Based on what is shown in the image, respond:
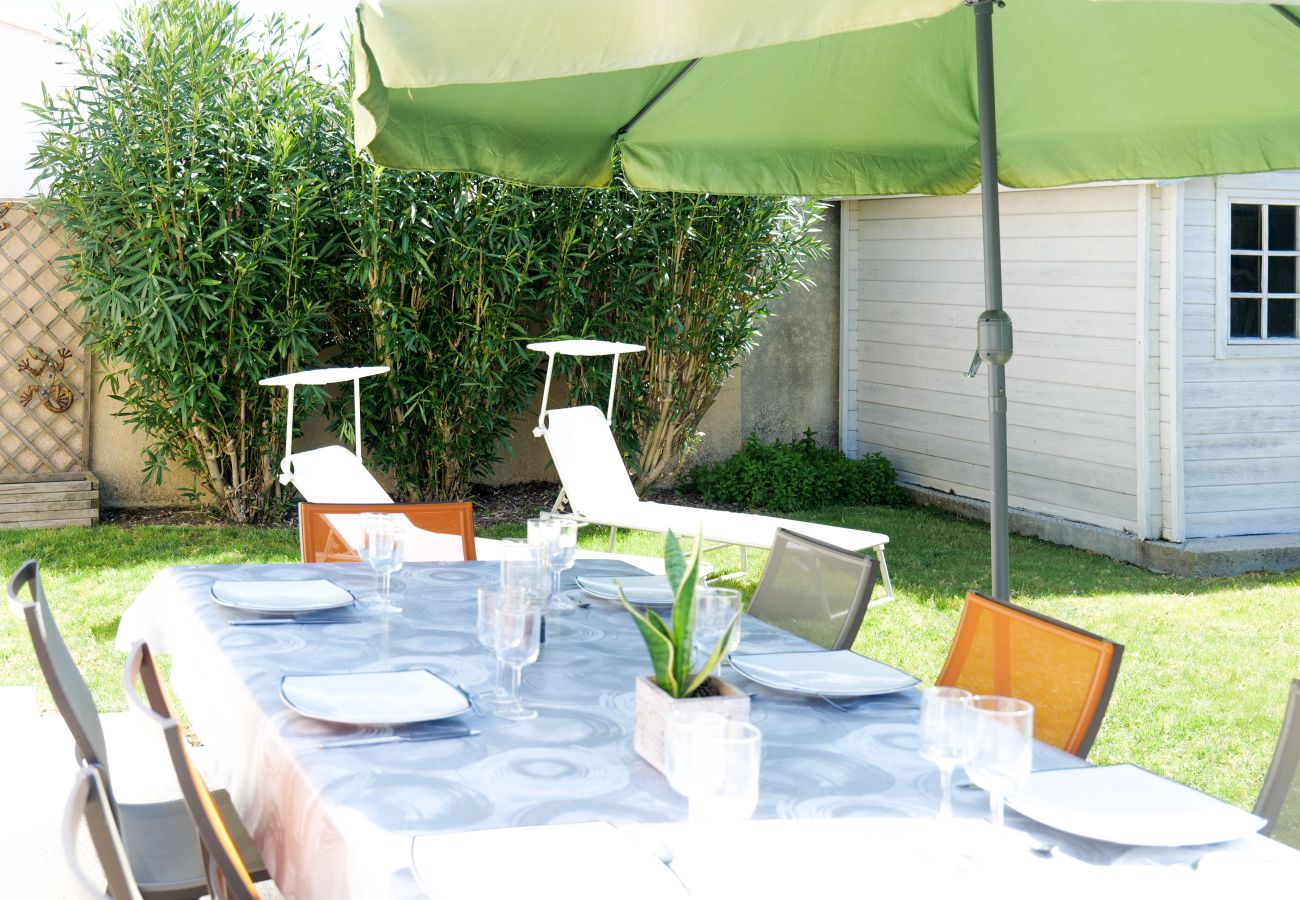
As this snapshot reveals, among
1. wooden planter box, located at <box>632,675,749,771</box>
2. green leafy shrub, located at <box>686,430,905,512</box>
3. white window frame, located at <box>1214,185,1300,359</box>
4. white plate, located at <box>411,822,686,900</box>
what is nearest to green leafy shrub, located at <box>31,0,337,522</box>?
green leafy shrub, located at <box>686,430,905,512</box>

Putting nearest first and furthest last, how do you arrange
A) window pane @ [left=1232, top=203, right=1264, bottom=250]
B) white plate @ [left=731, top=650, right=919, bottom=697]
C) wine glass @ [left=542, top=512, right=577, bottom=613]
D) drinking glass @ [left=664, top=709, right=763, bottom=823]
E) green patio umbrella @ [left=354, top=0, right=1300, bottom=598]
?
drinking glass @ [left=664, top=709, right=763, bottom=823]
white plate @ [left=731, top=650, right=919, bottom=697]
wine glass @ [left=542, top=512, right=577, bottom=613]
green patio umbrella @ [left=354, top=0, right=1300, bottom=598]
window pane @ [left=1232, top=203, right=1264, bottom=250]

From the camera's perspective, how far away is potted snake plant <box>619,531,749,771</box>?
171 cm

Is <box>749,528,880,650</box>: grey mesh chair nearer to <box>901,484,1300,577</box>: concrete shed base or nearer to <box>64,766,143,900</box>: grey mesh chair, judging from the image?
<box>64,766,143,900</box>: grey mesh chair

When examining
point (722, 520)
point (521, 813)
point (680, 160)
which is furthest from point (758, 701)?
point (722, 520)

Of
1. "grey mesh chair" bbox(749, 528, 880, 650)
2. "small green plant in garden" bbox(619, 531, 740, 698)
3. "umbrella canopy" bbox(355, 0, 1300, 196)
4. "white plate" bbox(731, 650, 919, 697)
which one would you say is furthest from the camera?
"umbrella canopy" bbox(355, 0, 1300, 196)

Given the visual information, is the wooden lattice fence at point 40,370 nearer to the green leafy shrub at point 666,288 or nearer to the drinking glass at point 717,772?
the green leafy shrub at point 666,288

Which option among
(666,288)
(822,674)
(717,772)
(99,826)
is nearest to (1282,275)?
(666,288)

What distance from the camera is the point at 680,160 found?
12.3ft

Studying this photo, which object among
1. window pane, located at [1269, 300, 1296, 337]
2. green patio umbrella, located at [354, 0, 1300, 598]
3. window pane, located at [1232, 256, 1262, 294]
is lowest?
window pane, located at [1269, 300, 1296, 337]

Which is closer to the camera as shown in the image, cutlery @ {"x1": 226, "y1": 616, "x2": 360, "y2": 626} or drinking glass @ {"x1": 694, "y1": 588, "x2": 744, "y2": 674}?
drinking glass @ {"x1": 694, "y1": 588, "x2": 744, "y2": 674}

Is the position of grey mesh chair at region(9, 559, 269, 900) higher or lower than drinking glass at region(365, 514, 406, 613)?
lower

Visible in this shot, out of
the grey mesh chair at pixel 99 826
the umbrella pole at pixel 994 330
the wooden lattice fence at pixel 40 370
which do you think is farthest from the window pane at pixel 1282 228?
the grey mesh chair at pixel 99 826

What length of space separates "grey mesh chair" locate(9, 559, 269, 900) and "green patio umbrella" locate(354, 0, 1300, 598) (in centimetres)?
128

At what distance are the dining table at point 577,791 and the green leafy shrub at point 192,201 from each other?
4.44 m
